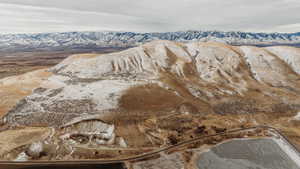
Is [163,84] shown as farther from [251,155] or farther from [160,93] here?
[251,155]

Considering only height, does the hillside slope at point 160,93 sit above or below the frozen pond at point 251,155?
above

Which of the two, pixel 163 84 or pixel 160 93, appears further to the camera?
pixel 163 84

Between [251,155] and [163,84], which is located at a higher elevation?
[163,84]

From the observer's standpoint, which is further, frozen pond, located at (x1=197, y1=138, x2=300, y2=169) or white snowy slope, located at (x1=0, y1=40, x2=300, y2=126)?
white snowy slope, located at (x1=0, y1=40, x2=300, y2=126)

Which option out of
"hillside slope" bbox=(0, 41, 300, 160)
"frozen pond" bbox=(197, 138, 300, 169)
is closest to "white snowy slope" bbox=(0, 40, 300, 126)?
"hillside slope" bbox=(0, 41, 300, 160)

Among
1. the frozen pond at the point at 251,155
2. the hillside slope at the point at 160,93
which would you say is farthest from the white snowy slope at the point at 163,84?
the frozen pond at the point at 251,155

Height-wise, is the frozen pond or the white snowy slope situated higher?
Result: the white snowy slope

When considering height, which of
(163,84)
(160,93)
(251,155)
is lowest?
(251,155)

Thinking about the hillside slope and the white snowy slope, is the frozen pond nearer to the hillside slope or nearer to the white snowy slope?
the hillside slope

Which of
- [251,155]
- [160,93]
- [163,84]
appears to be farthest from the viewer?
[163,84]

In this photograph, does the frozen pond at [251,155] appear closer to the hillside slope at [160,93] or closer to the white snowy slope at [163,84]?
the hillside slope at [160,93]

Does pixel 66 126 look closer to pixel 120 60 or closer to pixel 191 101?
pixel 191 101

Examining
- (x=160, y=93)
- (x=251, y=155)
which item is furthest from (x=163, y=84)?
(x=251, y=155)
